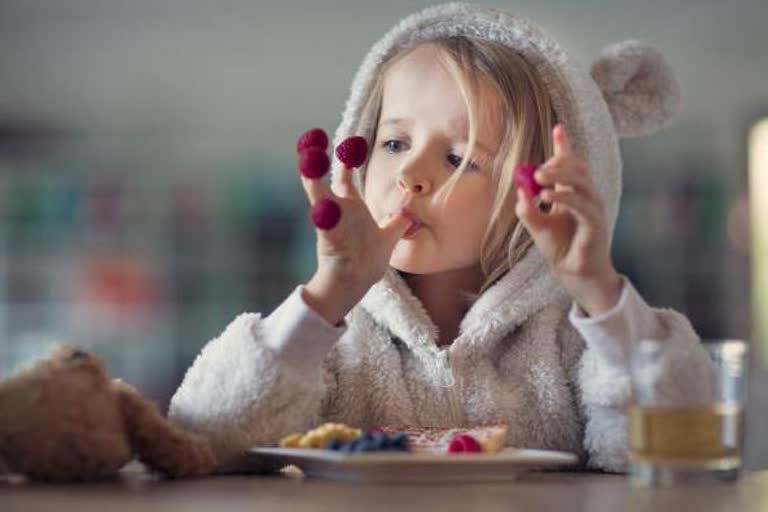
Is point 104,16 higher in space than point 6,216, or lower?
higher

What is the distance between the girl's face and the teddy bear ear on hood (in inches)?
7.4

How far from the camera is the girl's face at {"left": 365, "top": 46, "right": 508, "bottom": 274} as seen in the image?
1.30 meters

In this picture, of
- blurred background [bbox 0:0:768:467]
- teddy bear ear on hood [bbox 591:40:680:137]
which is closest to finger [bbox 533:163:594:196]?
teddy bear ear on hood [bbox 591:40:680:137]

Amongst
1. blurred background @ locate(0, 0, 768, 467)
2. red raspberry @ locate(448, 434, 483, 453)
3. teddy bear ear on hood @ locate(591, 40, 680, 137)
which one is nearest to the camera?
red raspberry @ locate(448, 434, 483, 453)

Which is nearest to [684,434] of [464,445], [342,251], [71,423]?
[464,445]

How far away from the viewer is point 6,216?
17.3ft

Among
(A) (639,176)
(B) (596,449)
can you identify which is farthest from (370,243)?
(A) (639,176)

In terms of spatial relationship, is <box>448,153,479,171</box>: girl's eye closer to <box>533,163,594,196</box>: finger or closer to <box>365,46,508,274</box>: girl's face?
<box>365,46,508,274</box>: girl's face

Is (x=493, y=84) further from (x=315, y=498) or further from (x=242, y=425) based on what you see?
(x=315, y=498)

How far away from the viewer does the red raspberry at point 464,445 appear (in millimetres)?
1062

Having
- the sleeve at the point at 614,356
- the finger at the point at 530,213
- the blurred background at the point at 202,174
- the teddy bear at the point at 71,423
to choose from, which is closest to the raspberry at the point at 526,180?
the finger at the point at 530,213

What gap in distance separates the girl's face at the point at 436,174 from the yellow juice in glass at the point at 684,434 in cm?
38

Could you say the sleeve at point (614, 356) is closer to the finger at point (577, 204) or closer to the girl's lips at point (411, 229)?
the finger at point (577, 204)

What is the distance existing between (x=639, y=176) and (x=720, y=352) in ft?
14.3
